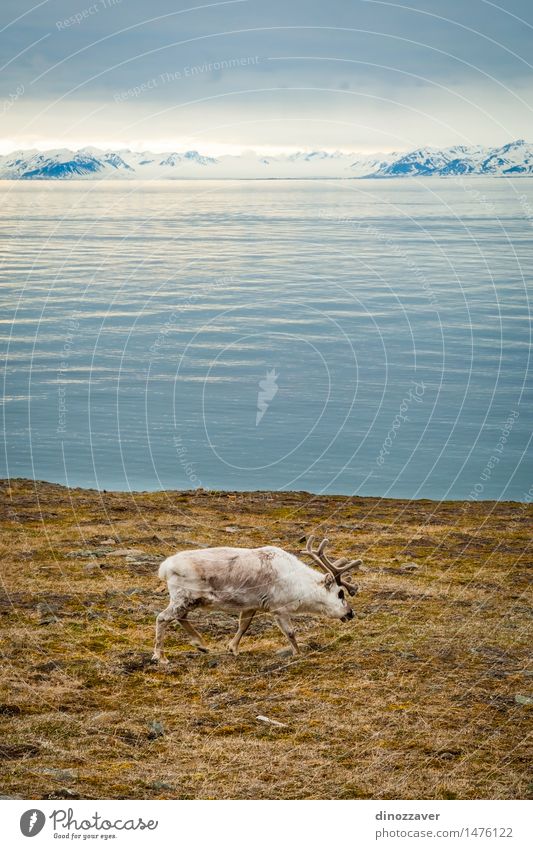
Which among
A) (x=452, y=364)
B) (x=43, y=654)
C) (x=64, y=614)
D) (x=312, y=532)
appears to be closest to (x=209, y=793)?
(x=43, y=654)

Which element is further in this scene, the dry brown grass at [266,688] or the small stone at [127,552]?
the small stone at [127,552]

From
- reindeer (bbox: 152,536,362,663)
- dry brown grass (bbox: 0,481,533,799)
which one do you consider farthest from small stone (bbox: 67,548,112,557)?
reindeer (bbox: 152,536,362,663)

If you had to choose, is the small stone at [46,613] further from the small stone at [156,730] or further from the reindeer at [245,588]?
the small stone at [156,730]

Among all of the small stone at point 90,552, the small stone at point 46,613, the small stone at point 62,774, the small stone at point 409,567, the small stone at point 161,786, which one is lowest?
the small stone at point 161,786

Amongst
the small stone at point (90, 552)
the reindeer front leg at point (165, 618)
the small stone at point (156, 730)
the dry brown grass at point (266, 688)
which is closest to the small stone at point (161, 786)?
the dry brown grass at point (266, 688)

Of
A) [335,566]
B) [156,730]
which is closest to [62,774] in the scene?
[156,730]

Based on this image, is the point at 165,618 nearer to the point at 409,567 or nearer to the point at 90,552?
the point at 90,552

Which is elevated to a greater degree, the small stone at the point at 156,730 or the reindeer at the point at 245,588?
the reindeer at the point at 245,588
